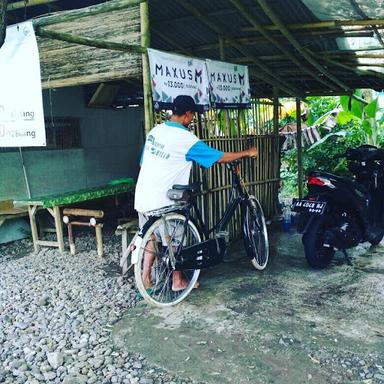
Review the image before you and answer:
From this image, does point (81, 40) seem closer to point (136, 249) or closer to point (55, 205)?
point (136, 249)

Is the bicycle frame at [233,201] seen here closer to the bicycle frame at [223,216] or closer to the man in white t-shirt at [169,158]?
the bicycle frame at [223,216]

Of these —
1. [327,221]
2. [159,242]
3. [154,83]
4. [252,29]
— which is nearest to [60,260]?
[159,242]

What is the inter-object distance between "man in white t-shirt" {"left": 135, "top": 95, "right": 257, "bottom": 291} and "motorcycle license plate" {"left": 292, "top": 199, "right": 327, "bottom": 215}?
1210 mm

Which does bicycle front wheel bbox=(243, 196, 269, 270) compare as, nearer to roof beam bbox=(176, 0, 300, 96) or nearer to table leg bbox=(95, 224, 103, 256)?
table leg bbox=(95, 224, 103, 256)

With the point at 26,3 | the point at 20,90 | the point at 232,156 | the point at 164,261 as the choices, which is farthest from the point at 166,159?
the point at 26,3

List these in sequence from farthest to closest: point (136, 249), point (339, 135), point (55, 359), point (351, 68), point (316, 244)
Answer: point (339, 135)
point (351, 68)
point (316, 244)
point (136, 249)
point (55, 359)

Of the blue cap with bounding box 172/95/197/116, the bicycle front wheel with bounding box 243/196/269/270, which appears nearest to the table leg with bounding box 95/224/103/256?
the bicycle front wheel with bounding box 243/196/269/270

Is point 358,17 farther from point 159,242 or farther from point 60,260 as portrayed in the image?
point 60,260

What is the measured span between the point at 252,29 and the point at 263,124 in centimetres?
203

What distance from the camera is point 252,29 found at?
5012mm

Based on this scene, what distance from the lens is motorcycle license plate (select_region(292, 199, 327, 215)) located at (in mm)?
4469

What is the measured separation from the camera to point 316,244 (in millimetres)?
4645

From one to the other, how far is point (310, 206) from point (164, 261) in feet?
5.97

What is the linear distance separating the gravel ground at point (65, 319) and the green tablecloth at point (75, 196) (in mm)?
785
